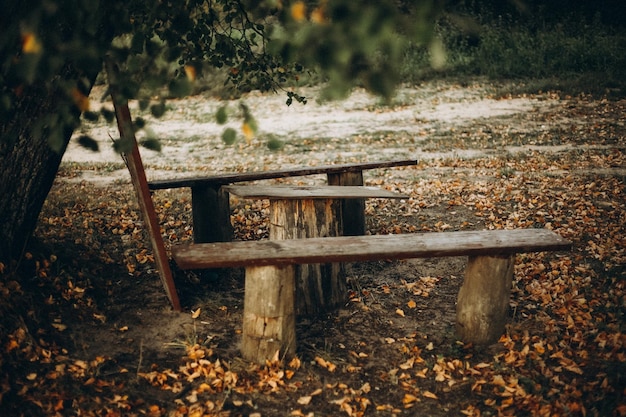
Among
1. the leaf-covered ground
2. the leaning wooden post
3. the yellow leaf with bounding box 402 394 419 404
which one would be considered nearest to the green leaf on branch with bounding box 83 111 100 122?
the leaning wooden post

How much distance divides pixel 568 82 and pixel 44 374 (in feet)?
46.7

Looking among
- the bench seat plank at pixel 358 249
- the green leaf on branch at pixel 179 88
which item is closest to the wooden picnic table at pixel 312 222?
the bench seat plank at pixel 358 249

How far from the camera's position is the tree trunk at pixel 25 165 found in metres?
3.26

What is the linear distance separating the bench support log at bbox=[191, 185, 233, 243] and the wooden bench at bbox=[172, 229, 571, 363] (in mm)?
1327

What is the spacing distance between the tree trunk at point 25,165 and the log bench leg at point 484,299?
273 centimetres

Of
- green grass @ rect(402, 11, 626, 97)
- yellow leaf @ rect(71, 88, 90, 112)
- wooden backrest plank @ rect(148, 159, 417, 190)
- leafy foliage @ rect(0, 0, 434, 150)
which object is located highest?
green grass @ rect(402, 11, 626, 97)

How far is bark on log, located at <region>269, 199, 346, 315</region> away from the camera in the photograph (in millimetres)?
4184

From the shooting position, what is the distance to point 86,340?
3.58 m

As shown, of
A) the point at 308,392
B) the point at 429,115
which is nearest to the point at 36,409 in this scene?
the point at 308,392

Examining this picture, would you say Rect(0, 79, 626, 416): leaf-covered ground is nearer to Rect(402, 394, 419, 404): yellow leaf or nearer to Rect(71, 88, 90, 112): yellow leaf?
Rect(402, 394, 419, 404): yellow leaf

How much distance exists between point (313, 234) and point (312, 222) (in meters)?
0.09

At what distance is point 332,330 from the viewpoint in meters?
4.13

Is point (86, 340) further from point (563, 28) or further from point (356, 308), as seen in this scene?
point (563, 28)

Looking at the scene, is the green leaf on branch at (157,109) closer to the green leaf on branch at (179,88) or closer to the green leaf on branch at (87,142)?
the green leaf on branch at (179,88)
